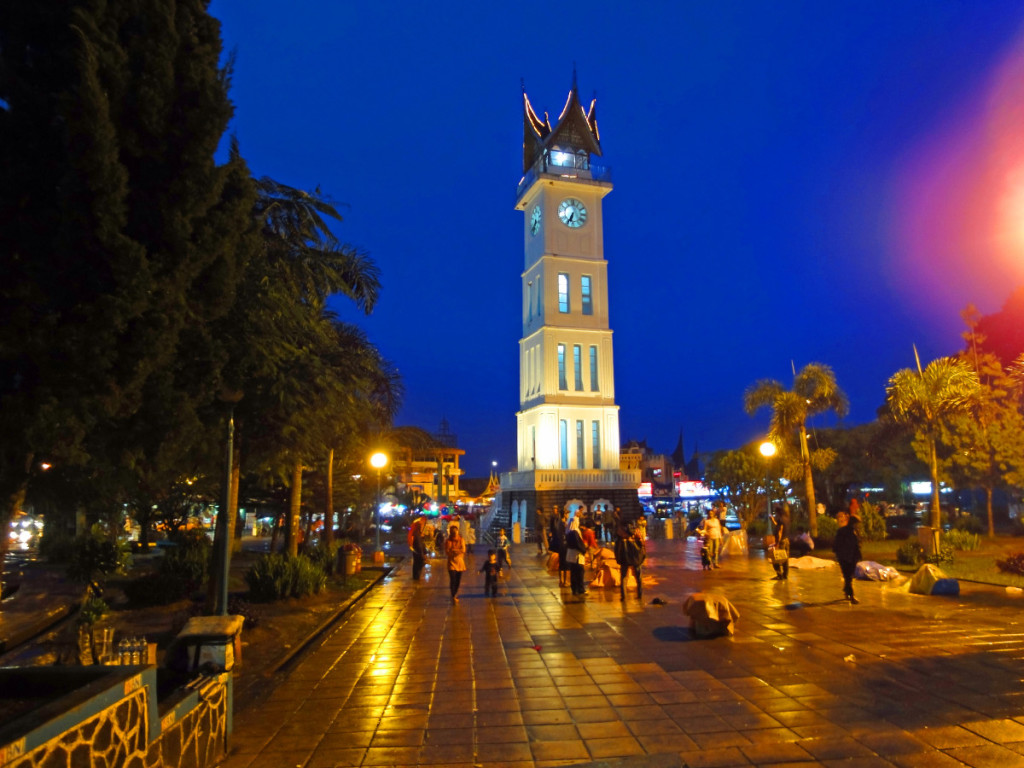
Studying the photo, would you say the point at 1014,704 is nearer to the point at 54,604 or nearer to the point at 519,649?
the point at 519,649

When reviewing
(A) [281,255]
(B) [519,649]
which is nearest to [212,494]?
(A) [281,255]

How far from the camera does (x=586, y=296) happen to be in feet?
156

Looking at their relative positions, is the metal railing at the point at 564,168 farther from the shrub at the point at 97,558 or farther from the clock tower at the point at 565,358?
the shrub at the point at 97,558

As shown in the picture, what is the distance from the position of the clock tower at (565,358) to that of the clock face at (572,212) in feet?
0.23

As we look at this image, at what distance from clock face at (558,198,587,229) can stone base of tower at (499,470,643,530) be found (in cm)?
1727

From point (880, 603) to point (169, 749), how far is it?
36.6ft

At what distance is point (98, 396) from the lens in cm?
621

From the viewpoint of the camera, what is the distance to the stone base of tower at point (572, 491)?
41938 millimetres

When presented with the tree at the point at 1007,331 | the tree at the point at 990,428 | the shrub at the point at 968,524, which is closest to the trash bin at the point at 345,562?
the tree at the point at 990,428

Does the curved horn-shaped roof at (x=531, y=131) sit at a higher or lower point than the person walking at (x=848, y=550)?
higher

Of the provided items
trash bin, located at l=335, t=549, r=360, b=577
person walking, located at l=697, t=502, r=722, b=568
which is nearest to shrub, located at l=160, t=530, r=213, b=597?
trash bin, located at l=335, t=549, r=360, b=577

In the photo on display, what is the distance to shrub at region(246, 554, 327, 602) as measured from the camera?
13039mm

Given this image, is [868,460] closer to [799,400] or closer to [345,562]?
[799,400]

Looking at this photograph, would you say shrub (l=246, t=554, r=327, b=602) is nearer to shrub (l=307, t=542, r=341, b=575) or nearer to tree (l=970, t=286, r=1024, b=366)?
shrub (l=307, t=542, r=341, b=575)
